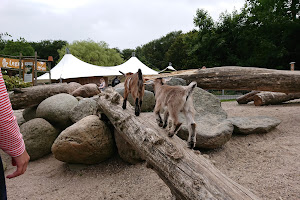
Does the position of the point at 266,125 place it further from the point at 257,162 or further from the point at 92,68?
the point at 92,68

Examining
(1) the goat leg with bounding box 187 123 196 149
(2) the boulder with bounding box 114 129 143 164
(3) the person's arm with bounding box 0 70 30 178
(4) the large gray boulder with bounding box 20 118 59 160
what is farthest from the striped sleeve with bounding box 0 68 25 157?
(4) the large gray boulder with bounding box 20 118 59 160

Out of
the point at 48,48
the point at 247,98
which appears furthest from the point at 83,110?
the point at 48,48

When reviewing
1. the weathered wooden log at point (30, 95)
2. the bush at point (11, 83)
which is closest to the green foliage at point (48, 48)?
the bush at point (11, 83)

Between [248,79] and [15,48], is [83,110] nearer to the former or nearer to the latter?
[248,79]

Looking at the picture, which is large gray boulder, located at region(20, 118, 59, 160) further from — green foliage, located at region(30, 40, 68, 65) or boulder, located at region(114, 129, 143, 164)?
green foliage, located at region(30, 40, 68, 65)

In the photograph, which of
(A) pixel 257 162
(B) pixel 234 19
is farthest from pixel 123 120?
(B) pixel 234 19

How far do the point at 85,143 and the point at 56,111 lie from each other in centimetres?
207

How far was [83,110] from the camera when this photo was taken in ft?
18.0

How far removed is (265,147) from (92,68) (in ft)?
50.6

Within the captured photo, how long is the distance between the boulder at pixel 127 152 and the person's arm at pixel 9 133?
3.00 metres

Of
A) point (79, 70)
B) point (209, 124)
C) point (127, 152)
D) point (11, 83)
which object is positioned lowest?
point (127, 152)

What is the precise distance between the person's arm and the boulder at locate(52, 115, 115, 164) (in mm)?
2734

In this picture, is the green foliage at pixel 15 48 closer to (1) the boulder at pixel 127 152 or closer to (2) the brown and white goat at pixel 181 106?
(1) the boulder at pixel 127 152

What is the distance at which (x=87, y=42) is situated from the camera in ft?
114
